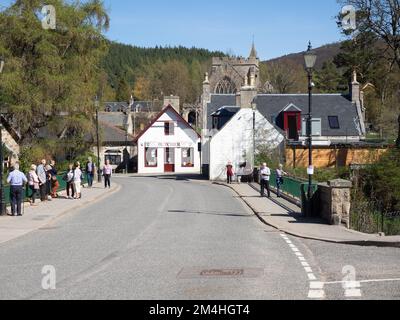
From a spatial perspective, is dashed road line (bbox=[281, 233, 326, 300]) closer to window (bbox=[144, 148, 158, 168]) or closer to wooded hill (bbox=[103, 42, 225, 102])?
window (bbox=[144, 148, 158, 168])

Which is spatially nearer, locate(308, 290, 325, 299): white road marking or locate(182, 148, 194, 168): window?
locate(308, 290, 325, 299): white road marking

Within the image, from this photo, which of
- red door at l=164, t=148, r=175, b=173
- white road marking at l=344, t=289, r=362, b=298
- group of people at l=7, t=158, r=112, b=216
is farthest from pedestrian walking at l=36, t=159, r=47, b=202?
red door at l=164, t=148, r=175, b=173

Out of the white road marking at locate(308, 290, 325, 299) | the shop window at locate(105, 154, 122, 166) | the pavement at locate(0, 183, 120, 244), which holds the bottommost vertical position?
the pavement at locate(0, 183, 120, 244)

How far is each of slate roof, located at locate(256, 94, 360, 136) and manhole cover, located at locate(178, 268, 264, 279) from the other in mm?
48706

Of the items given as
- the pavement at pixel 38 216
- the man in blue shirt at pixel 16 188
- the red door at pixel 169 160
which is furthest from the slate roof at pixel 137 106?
the man in blue shirt at pixel 16 188

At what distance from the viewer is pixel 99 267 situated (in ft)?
42.7

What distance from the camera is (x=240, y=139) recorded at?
5381 cm

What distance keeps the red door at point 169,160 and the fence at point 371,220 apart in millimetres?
45438

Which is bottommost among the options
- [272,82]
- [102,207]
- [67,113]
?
[102,207]

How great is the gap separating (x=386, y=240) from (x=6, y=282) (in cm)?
874

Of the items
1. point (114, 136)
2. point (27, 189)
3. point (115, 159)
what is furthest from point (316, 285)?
point (114, 136)

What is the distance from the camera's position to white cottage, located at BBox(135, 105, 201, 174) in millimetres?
72562
